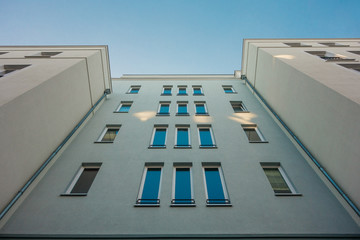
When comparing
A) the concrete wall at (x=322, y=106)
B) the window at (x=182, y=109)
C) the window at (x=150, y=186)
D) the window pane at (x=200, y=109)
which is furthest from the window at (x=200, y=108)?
the window at (x=150, y=186)

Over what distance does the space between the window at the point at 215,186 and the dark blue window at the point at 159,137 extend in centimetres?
301

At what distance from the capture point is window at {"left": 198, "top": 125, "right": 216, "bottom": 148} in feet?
37.1

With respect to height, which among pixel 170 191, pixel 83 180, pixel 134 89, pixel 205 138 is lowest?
pixel 170 191

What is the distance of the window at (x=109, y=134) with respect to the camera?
12102 mm

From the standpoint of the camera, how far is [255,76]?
1828 centimetres

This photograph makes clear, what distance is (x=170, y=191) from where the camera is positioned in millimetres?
8367

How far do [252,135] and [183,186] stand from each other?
601cm

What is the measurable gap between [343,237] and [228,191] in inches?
152

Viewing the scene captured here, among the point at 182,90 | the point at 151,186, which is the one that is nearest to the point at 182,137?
the point at 151,186

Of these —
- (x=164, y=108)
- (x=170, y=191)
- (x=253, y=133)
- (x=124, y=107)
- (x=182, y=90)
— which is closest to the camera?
(x=170, y=191)

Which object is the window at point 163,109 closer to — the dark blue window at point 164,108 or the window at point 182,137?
the dark blue window at point 164,108

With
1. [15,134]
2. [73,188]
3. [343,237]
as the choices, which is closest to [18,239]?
[73,188]

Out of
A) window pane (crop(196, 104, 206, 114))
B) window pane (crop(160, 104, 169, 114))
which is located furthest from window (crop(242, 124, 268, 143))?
window pane (crop(160, 104, 169, 114))

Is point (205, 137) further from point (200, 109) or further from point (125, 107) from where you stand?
point (125, 107)
